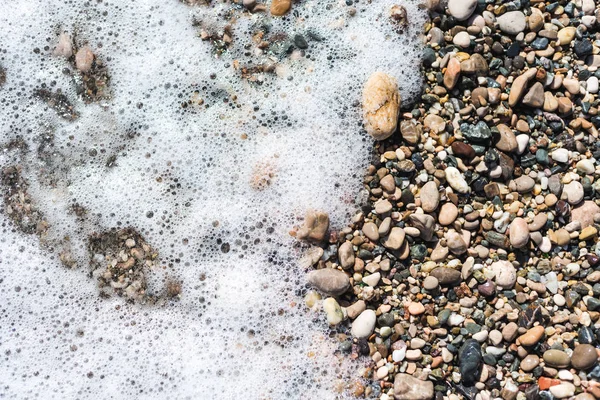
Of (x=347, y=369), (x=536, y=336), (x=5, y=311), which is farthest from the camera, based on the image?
(x=5, y=311)

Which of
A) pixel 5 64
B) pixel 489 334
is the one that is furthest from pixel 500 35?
pixel 5 64

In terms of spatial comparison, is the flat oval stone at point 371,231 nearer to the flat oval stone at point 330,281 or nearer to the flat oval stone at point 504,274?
the flat oval stone at point 330,281

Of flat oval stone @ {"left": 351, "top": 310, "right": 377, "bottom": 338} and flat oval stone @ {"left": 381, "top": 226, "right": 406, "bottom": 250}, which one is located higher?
flat oval stone @ {"left": 381, "top": 226, "right": 406, "bottom": 250}

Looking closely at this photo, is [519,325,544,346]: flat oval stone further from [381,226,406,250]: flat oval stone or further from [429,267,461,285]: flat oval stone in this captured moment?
[381,226,406,250]: flat oval stone

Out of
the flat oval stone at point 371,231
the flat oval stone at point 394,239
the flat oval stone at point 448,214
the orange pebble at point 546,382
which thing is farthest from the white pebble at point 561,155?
the orange pebble at point 546,382

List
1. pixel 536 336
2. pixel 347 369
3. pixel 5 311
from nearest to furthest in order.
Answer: pixel 536 336 < pixel 347 369 < pixel 5 311

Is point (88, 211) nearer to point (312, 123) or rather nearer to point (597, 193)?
point (312, 123)

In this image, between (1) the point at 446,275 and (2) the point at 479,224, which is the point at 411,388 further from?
(2) the point at 479,224

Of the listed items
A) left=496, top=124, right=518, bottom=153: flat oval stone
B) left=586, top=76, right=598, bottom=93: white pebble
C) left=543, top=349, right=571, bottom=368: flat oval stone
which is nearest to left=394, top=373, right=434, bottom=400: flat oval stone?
left=543, top=349, right=571, bottom=368: flat oval stone
